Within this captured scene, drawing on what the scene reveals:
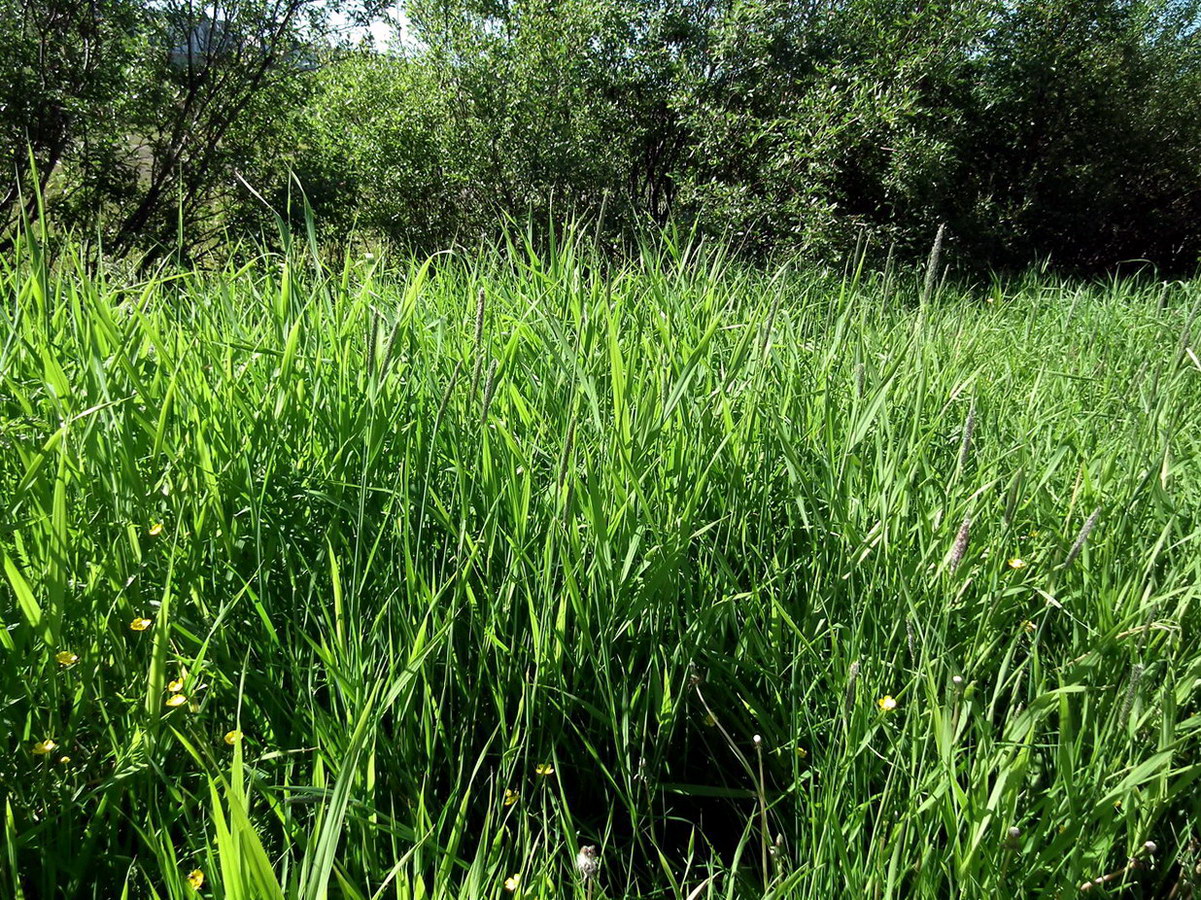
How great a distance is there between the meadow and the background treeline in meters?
5.17

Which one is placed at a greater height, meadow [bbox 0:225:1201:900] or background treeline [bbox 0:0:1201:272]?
background treeline [bbox 0:0:1201:272]

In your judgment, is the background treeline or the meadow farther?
the background treeline

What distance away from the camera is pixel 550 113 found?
7016mm

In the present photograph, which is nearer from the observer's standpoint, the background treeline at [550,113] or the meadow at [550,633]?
the meadow at [550,633]

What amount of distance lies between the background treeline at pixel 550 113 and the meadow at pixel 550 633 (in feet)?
17.0

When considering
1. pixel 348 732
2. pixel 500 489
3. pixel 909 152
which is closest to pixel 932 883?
pixel 348 732

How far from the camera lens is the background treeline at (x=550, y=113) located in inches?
254

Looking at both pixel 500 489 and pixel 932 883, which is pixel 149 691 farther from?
A: pixel 932 883

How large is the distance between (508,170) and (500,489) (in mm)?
6277

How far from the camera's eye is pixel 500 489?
138 cm

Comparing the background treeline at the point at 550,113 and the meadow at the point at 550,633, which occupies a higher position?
the background treeline at the point at 550,113

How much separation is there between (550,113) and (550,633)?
6.65 meters

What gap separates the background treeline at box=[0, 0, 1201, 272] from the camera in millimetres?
6461

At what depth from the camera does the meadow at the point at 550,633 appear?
97 cm
